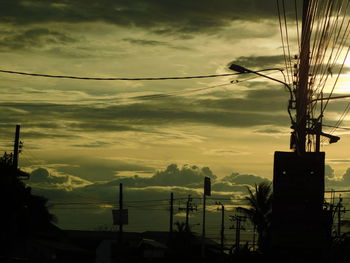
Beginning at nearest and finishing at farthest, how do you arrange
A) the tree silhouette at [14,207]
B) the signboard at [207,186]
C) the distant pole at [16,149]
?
the signboard at [207,186], the tree silhouette at [14,207], the distant pole at [16,149]

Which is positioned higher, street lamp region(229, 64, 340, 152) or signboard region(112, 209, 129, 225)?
street lamp region(229, 64, 340, 152)

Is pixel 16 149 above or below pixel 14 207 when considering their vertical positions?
above

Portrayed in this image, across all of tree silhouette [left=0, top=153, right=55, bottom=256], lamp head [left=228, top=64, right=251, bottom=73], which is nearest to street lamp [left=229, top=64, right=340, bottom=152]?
lamp head [left=228, top=64, right=251, bottom=73]

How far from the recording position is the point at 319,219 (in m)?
19.4

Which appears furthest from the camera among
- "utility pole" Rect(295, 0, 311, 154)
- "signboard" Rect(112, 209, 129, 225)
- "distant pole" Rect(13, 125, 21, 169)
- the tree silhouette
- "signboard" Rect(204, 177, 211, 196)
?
"signboard" Rect(112, 209, 129, 225)

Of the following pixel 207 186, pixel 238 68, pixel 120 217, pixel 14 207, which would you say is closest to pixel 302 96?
pixel 238 68

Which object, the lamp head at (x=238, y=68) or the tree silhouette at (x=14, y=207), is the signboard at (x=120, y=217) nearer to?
the tree silhouette at (x=14, y=207)

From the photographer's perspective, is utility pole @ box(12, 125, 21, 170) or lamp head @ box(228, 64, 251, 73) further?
utility pole @ box(12, 125, 21, 170)

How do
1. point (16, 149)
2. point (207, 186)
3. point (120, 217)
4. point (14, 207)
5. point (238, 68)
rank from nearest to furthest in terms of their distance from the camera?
point (238, 68)
point (207, 186)
point (14, 207)
point (16, 149)
point (120, 217)

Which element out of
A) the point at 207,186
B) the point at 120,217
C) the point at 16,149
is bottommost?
the point at 120,217

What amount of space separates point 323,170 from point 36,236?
3608cm

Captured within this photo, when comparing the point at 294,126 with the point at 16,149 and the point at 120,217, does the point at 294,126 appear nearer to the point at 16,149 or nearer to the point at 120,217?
the point at 16,149

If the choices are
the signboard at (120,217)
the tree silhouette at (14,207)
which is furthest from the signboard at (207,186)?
the signboard at (120,217)

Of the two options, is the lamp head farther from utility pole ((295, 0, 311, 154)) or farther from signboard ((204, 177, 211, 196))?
signboard ((204, 177, 211, 196))
